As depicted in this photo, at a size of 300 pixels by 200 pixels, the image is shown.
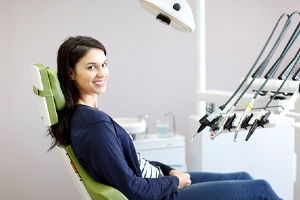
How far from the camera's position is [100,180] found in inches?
59.3

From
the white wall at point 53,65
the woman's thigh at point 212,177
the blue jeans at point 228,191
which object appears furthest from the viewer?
the white wall at point 53,65

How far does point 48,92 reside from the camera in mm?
1547

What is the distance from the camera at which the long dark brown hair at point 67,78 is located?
1602 mm

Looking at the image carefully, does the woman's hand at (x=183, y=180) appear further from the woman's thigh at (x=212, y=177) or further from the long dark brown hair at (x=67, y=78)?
the long dark brown hair at (x=67, y=78)

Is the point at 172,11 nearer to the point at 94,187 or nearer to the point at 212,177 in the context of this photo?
the point at 94,187

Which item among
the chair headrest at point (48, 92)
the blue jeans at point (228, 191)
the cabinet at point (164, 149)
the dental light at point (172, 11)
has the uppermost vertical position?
the dental light at point (172, 11)

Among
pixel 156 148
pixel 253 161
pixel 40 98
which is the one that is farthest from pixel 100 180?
pixel 156 148

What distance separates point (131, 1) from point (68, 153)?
212 centimetres

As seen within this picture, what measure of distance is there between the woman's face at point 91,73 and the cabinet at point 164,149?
1230 mm

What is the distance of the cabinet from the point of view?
9.51 feet

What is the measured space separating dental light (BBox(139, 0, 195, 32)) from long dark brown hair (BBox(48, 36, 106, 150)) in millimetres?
379

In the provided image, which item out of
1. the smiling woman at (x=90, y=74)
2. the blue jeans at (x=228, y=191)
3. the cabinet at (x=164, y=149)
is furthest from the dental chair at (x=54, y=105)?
the cabinet at (x=164, y=149)

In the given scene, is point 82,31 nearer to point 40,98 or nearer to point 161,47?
point 161,47

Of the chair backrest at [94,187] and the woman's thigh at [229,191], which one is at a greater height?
the chair backrest at [94,187]
